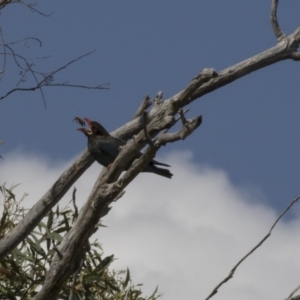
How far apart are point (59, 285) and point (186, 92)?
1.00 m

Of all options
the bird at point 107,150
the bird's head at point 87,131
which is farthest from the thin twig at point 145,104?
the bird's head at point 87,131

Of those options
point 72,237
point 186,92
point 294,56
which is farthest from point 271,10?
point 72,237

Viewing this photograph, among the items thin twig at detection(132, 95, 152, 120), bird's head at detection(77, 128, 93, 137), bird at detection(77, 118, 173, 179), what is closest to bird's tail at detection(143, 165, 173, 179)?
bird at detection(77, 118, 173, 179)

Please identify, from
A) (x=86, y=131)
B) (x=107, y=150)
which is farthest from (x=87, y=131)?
(x=107, y=150)

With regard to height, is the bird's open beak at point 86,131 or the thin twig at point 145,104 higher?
the thin twig at point 145,104

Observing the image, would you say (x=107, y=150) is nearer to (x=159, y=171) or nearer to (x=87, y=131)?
(x=159, y=171)

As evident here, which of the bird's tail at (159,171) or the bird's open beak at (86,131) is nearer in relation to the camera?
the bird's tail at (159,171)

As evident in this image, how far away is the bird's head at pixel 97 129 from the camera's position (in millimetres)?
6506

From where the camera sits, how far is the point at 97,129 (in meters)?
6.57

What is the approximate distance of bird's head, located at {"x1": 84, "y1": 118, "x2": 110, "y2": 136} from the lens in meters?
6.51

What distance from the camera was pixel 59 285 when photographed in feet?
13.8

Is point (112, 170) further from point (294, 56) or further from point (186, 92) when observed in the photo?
point (294, 56)

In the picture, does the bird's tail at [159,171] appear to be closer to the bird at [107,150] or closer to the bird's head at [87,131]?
the bird at [107,150]

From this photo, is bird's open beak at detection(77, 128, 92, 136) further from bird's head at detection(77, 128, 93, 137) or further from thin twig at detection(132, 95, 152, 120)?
thin twig at detection(132, 95, 152, 120)
